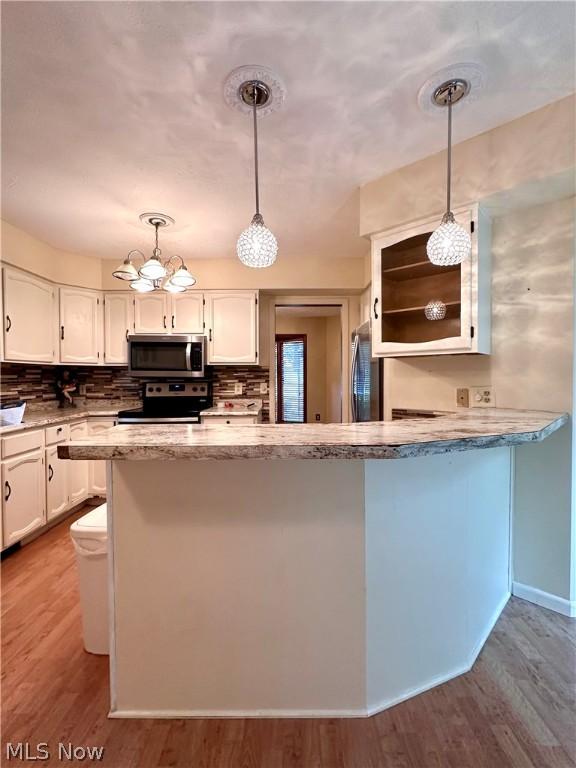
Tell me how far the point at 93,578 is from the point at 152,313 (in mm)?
2643

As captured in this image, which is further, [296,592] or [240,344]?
[240,344]

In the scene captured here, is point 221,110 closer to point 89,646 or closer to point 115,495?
point 115,495

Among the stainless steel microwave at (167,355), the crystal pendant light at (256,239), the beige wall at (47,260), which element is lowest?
the stainless steel microwave at (167,355)

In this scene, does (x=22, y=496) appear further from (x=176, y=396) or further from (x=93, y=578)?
(x=176, y=396)

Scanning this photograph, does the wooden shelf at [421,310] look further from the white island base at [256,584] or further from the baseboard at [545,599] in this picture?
the baseboard at [545,599]

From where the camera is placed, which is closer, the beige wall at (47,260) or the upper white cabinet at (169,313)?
the beige wall at (47,260)

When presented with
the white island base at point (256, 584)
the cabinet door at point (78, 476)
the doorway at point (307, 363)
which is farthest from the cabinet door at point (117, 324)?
the doorway at point (307, 363)

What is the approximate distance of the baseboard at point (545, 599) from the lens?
1.81 meters

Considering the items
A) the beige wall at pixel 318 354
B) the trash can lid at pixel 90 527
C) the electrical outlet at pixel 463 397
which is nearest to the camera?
the trash can lid at pixel 90 527

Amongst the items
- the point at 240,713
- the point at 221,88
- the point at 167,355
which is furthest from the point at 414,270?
the point at 167,355

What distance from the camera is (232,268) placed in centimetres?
365

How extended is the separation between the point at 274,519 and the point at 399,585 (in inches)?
20.5

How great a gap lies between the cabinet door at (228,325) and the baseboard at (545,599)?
2.68 metres

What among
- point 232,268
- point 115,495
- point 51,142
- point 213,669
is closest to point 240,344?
point 232,268
